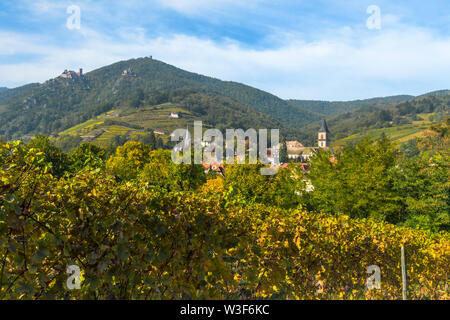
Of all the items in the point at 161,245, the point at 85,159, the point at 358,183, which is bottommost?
the point at 358,183

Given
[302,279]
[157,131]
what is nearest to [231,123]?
[157,131]

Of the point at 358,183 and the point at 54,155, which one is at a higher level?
the point at 54,155

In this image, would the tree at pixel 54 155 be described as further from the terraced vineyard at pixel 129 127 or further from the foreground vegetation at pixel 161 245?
the terraced vineyard at pixel 129 127

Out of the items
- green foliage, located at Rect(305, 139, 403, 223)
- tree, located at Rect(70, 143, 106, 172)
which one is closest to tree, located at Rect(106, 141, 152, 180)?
tree, located at Rect(70, 143, 106, 172)

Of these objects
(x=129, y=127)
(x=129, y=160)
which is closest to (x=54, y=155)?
(x=129, y=160)

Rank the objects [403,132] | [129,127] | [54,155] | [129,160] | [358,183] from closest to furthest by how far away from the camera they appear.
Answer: [358,183], [54,155], [129,160], [403,132], [129,127]

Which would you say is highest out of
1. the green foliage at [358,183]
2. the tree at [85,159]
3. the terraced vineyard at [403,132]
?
the terraced vineyard at [403,132]

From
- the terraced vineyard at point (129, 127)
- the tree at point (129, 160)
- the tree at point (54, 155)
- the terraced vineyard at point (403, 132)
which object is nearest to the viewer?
the tree at point (54, 155)

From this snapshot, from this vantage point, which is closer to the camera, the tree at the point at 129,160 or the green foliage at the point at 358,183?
the green foliage at the point at 358,183

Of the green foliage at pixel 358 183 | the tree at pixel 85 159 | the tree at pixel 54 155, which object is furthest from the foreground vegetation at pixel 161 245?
the tree at pixel 54 155

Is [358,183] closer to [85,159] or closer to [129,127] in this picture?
[85,159]

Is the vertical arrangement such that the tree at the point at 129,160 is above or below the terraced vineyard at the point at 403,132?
below
